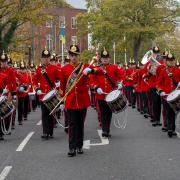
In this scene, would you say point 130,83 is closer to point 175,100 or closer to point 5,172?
point 175,100

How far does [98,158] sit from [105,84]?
10.5 ft

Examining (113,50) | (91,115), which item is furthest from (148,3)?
(91,115)

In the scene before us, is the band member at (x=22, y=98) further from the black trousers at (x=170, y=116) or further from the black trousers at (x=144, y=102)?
the black trousers at (x=170, y=116)

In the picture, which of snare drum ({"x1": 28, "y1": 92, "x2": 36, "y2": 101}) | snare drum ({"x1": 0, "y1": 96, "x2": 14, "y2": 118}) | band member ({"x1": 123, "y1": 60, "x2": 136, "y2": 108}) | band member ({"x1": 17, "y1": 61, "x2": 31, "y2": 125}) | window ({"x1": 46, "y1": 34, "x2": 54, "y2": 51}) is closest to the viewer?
snare drum ({"x1": 0, "y1": 96, "x2": 14, "y2": 118})

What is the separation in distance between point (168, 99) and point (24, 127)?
5575mm

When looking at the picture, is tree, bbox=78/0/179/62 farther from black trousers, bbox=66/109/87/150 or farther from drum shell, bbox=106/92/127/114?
black trousers, bbox=66/109/87/150

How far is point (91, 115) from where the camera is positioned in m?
20.7

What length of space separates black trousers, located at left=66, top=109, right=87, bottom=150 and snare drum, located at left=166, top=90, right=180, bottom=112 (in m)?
2.16

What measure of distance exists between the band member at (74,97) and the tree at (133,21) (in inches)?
1708

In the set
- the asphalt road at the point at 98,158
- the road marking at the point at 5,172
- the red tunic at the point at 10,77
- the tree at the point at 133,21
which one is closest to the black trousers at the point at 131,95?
the asphalt road at the point at 98,158

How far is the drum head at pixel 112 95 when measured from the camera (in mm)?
12816

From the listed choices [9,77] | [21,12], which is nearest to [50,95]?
[9,77]

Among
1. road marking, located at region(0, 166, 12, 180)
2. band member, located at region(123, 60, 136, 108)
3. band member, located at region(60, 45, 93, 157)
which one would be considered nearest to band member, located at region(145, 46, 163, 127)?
band member, located at region(60, 45, 93, 157)

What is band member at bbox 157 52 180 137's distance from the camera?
13148 millimetres
